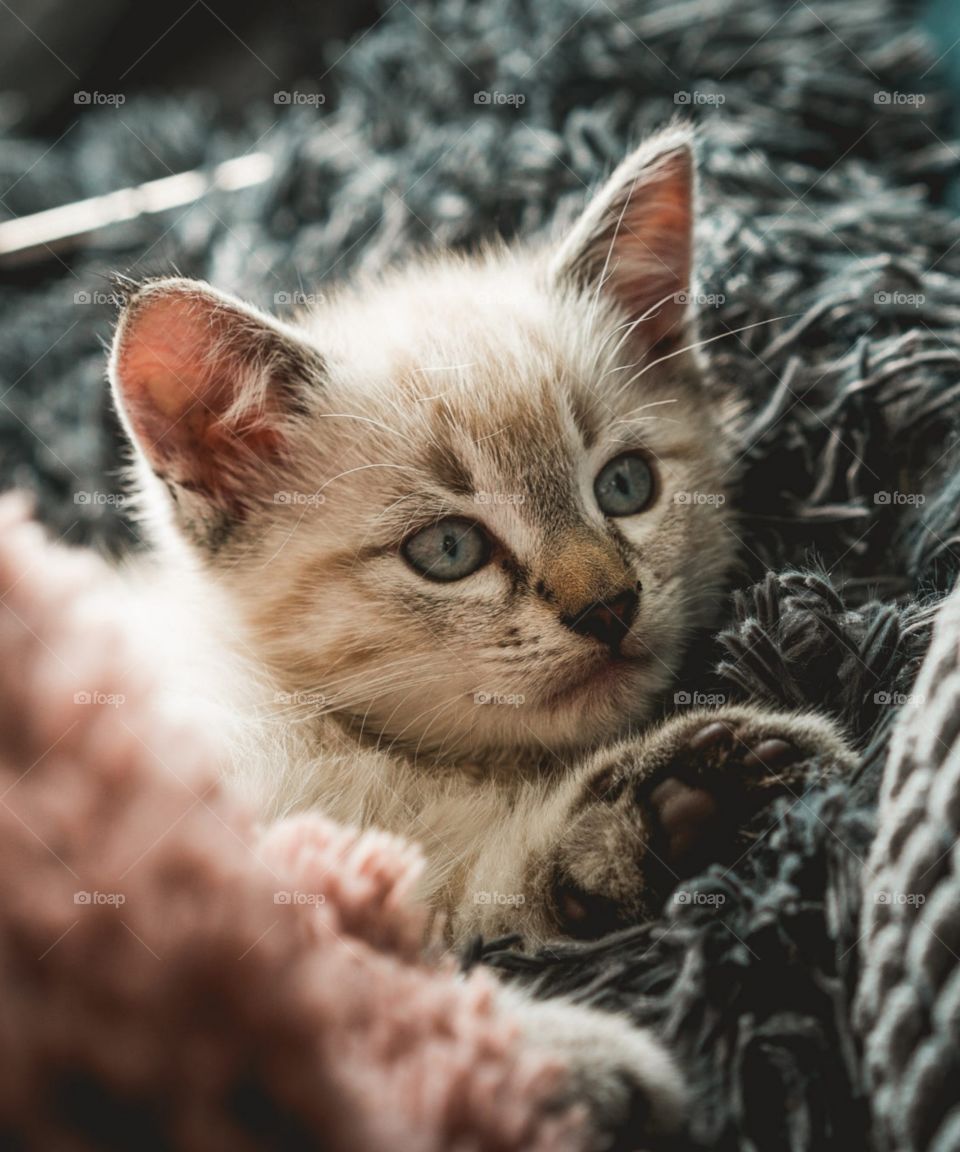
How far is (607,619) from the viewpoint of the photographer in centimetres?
105

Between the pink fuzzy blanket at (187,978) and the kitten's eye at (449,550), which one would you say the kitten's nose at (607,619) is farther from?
the pink fuzzy blanket at (187,978)

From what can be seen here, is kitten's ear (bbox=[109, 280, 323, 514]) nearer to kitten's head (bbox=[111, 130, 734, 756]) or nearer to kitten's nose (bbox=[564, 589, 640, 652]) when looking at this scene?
kitten's head (bbox=[111, 130, 734, 756])

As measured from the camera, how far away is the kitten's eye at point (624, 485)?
120cm

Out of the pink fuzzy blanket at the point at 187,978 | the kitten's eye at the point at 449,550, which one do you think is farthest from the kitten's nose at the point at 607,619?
the pink fuzzy blanket at the point at 187,978

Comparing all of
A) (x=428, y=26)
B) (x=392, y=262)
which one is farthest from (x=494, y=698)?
(x=428, y=26)

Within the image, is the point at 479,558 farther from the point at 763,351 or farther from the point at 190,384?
the point at 763,351

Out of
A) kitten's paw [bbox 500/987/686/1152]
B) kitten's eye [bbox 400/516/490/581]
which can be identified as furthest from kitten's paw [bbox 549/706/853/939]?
kitten's eye [bbox 400/516/490/581]

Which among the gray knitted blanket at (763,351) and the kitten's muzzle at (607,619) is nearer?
the gray knitted blanket at (763,351)

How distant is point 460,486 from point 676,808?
46 centimetres

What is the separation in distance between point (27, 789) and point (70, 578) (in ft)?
0.73

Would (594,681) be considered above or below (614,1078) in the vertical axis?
above

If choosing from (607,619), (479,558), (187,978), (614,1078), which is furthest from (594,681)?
(187,978)

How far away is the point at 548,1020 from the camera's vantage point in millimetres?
692

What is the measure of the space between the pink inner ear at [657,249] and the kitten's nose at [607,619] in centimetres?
48
